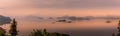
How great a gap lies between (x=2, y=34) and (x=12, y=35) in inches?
465

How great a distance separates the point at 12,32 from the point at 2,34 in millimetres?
11596

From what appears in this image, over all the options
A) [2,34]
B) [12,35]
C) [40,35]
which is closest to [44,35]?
[40,35]

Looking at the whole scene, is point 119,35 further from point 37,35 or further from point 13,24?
point 13,24

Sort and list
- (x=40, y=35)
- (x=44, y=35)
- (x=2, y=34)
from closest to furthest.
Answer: (x=2, y=34) → (x=44, y=35) → (x=40, y=35)

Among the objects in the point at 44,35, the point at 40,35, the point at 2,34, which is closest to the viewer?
the point at 2,34

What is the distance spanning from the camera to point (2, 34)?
80.3m

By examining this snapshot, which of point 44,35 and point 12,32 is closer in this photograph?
point 12,32

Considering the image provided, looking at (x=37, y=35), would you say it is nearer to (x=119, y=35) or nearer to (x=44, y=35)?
(x=44, y=35)

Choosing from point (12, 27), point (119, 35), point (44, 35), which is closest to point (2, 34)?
point (12, 27)

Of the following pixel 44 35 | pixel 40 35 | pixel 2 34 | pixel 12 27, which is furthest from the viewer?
pixel 40 35

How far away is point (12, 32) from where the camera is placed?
9188 centimetres

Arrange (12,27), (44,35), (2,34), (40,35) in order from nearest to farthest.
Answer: (2,34), (12,27), (44,35), (40,35)

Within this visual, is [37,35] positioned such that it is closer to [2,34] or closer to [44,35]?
[44,35]

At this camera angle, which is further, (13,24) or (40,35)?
(40,35)
